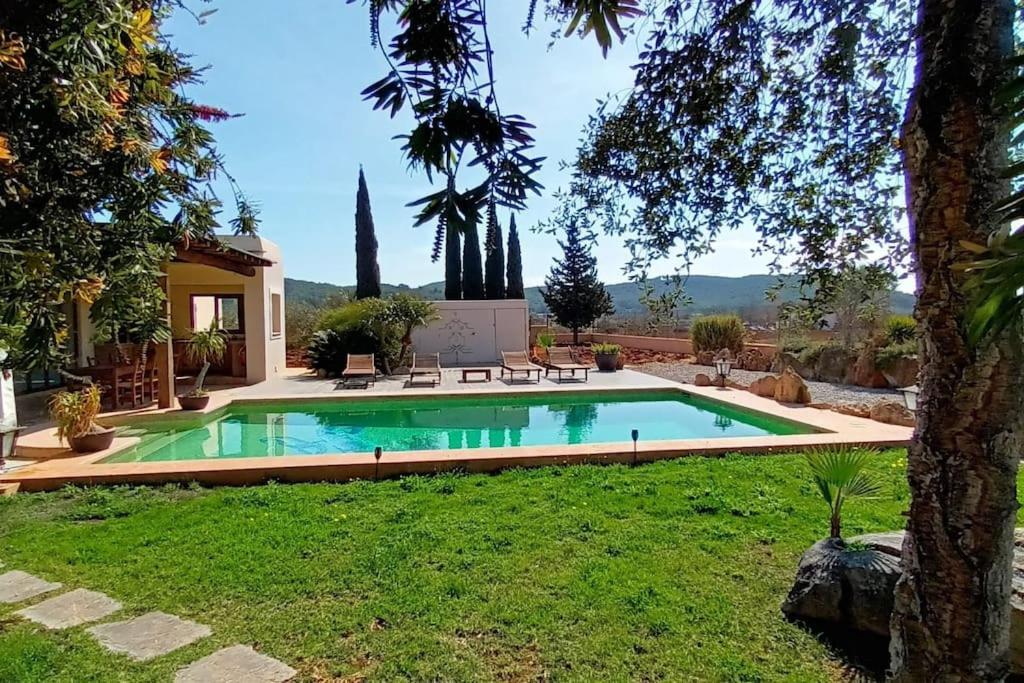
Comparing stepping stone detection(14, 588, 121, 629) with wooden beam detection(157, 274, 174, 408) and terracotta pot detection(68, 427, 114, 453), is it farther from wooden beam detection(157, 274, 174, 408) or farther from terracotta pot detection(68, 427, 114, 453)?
wooden beam detection(157, 274, 174, 408)

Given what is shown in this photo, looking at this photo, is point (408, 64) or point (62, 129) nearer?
point (408, 64)

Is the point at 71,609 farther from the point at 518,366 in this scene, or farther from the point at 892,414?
the point at 518,366

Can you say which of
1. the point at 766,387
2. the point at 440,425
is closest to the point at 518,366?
the point at 440,425

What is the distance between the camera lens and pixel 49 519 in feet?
17.6

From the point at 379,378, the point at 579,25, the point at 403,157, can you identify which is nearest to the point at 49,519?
the point at 403,157

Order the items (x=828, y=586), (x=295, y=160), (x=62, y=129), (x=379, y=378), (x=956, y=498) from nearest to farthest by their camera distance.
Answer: (x=956, y=498), (x=62, y=129), (x=828, y=586), (x=295, y=160), (x=379, y=378)

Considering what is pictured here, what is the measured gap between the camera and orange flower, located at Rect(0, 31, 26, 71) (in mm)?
2051

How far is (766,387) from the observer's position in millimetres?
13055

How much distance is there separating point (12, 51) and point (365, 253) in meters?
23.9

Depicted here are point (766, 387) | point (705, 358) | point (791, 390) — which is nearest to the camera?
point (791, 390)

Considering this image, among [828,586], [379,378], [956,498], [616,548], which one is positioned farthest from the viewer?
[379,378]

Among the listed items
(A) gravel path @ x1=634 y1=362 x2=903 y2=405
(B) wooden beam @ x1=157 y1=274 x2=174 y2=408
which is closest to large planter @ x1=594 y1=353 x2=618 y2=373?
(A) gravel path @ x1=634 y1=362 x2=903 y2=405

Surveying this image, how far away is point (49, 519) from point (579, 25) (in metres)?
6.49

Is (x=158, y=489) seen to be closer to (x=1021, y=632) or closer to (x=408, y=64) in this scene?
(x=408, y=64)
